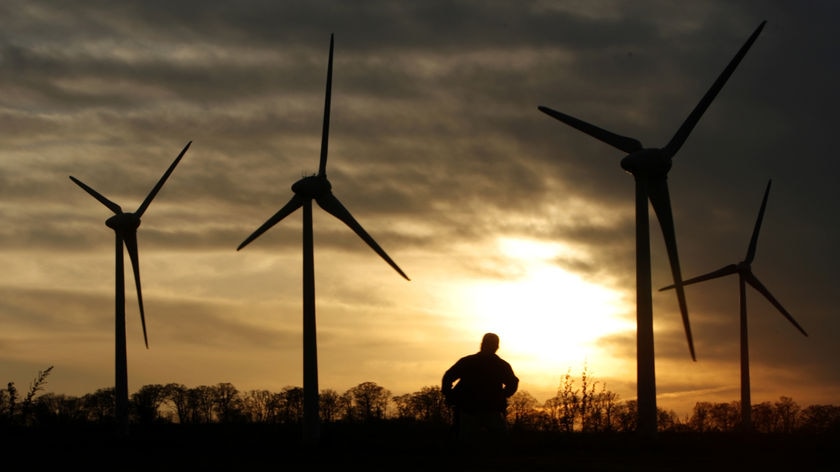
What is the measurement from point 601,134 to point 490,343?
3177 cm

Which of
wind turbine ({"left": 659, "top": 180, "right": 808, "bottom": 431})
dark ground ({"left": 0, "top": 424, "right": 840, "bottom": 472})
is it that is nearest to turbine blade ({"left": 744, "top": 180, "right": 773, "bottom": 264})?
wind turbine ({"left": 659, "top": 180, "right": 808, "bottom": 431})

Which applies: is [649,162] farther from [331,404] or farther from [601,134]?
[331,404]

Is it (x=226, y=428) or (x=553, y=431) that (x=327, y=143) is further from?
(x=553, y=431)

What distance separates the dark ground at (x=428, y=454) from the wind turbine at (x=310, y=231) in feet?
33.4

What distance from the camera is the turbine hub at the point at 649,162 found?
54938 millimetres

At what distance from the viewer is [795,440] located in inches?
1395

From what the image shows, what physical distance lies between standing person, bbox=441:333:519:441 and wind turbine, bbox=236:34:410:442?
59.9ft

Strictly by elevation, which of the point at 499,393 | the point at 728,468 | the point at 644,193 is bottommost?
the point at 728,468

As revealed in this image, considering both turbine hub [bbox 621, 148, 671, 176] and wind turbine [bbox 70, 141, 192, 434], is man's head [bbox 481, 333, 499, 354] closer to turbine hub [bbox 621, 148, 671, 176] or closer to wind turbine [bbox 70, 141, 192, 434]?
turbine hub [bbox 621, 148, 671, 176]

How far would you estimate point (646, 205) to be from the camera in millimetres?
53562

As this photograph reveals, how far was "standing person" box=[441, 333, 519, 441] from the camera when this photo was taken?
28.3 m

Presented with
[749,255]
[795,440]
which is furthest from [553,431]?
[749,255]

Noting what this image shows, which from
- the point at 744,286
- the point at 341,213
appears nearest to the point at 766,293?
the point at 744,286

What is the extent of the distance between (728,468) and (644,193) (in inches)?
1161
